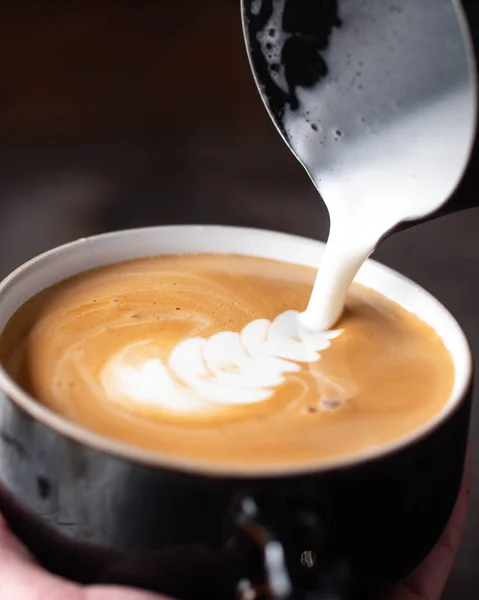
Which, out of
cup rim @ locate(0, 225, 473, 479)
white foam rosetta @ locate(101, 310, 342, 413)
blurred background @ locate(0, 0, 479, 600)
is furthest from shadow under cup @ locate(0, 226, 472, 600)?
blurred background @ locate(0, 0, 479, 600)

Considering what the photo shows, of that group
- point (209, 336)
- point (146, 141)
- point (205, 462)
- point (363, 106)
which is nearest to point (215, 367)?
point (209, 336)

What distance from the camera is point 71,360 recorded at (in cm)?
77

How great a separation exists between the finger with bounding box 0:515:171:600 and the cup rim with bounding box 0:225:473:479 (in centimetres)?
11

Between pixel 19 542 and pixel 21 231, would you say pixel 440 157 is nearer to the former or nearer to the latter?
pixel 19 542

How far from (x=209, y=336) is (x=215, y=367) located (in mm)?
62

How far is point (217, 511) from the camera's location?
57cm

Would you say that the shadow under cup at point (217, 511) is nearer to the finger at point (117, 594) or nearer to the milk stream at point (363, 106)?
the finger at point (117, 594)

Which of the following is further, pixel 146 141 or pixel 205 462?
pixel 146 141

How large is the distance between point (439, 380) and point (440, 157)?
21 cm

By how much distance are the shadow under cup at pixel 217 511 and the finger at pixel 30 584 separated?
1 centimetres

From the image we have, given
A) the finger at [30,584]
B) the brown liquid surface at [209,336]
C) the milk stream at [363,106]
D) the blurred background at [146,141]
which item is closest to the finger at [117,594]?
the finger at [30,584]

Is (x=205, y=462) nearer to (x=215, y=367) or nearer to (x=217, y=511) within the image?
(x=217, y=511)

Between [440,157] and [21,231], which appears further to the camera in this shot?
[21,231]

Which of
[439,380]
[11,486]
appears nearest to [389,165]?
[439,380]
